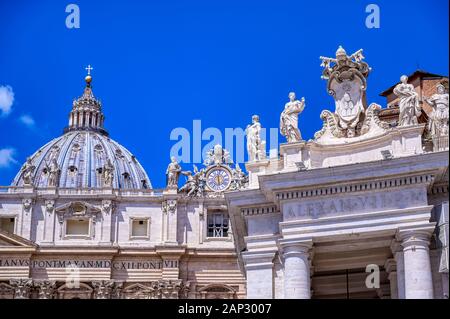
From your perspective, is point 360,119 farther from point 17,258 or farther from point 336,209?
point 17,258

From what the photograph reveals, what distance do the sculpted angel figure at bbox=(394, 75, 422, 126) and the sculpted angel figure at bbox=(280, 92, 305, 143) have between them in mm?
3297

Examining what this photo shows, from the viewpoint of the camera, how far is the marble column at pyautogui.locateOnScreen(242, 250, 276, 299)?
31938 millimetres

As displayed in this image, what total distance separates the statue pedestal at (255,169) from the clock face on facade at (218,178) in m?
50.4

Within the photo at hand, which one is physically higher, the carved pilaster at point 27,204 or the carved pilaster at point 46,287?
the carved pilaster at point 27,204

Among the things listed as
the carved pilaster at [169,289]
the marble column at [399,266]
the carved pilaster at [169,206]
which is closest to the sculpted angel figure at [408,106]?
the marble column at [399,266]

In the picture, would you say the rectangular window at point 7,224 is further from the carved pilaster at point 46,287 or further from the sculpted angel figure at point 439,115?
the sculpted angel figure at point 439,115

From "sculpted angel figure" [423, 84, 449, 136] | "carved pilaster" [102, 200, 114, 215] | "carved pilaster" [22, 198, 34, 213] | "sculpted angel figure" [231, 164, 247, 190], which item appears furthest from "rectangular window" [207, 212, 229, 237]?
"sculpted angel figure" [423, 84, 449, 136]

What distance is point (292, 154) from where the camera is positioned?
33.3 meters

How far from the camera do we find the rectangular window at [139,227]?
83588 millimetres

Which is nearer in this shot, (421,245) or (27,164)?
(421,245)

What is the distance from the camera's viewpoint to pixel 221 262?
269 feet

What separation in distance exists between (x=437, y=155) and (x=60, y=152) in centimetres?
10593

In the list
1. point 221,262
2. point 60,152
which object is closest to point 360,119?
point 221,262

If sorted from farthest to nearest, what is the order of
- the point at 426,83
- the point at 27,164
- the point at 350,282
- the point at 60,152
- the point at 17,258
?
the point at 60,152, the point at 27,164, the point at 17,258, the point at 426,83, the point at 350,282
